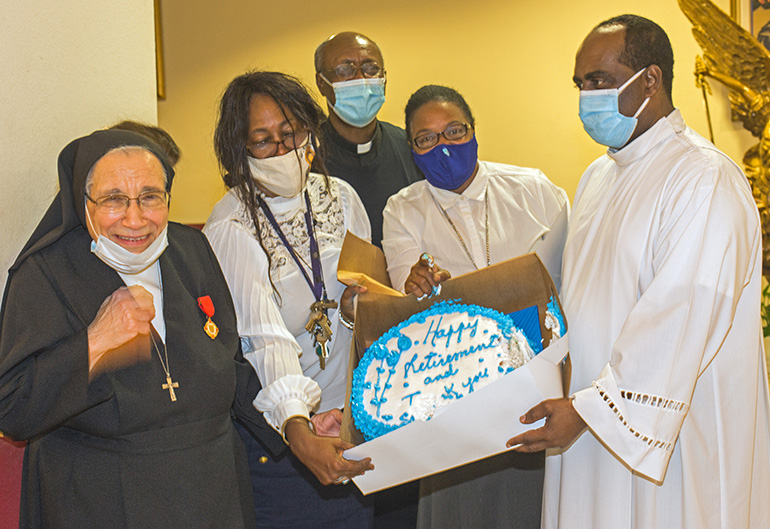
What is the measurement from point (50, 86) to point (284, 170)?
845 mm

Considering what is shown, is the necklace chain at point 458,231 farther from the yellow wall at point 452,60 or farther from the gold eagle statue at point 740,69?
the yellow wall at point 452,60

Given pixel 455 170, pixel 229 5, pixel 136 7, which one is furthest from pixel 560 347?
pixel 229 5

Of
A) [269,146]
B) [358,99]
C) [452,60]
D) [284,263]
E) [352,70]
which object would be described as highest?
[452,60]

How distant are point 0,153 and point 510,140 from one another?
15.0ft

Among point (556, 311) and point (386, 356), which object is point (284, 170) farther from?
point (556, 311)

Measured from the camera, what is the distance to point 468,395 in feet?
6.18

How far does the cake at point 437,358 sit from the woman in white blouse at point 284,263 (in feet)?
1.20

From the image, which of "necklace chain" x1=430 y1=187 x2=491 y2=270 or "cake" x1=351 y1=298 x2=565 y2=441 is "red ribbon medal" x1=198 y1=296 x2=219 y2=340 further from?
"necklace chain" x1=430 y1=187 x2=491 y2=270

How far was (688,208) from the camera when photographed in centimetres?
207

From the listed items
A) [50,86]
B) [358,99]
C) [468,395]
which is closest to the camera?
[468,395]

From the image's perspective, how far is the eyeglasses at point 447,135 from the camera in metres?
2.76

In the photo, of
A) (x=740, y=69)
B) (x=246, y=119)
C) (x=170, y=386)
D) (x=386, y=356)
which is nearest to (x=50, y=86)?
(x=246, y=119)

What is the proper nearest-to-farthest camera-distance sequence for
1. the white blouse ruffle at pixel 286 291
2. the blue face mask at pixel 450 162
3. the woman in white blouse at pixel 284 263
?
the white blouse ruffle at pixel 286 291 → the woman in white blouse at pixel 284 263 → the blue face mask at pixel 450 162

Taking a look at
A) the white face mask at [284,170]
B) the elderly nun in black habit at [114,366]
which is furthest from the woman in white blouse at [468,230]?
the elderly nun in black habit at [114,366]
